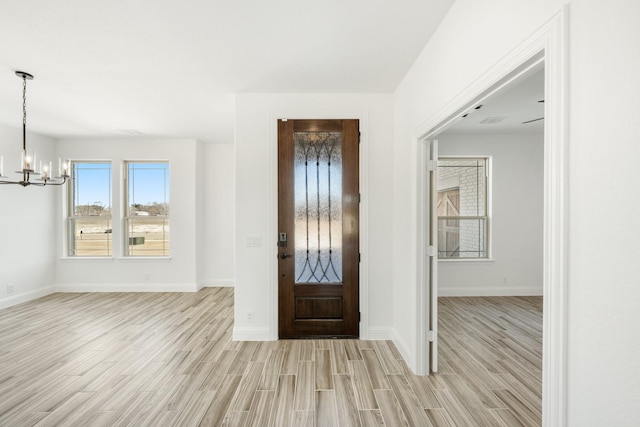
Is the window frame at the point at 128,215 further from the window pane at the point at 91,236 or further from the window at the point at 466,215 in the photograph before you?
the window at the point at 466,215

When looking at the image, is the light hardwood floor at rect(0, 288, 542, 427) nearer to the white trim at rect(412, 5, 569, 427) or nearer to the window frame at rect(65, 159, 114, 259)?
the white trim at rect(412, 5, 569, 427)

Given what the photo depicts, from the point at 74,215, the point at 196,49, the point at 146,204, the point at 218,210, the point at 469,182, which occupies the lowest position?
the point at 74,215

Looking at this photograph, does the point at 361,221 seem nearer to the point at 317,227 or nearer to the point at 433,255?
the point at 317,227

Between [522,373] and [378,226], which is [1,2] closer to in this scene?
[378,226]

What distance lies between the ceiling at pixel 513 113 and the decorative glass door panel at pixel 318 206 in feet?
4.47

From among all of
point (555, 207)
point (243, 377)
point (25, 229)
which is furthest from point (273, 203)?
point (25, 229)

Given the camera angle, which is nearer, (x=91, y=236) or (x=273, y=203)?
(x=273, y=203)

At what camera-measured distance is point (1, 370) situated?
2.77 m

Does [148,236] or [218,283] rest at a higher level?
[148,236]

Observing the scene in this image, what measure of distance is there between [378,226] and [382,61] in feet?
5.52

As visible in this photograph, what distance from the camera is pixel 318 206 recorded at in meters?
3.47

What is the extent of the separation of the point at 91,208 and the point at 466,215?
6.89m

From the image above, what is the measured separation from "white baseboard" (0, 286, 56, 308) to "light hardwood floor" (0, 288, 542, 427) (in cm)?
58

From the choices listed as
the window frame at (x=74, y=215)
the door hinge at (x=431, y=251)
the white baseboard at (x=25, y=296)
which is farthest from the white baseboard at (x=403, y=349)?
the white baseboard at (x=25, y=296)
